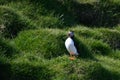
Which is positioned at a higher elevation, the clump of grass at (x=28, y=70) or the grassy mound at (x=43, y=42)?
the grassy mound at (x=43, y=42)

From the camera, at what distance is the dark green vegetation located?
11.1 m

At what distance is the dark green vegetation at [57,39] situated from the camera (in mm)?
11133

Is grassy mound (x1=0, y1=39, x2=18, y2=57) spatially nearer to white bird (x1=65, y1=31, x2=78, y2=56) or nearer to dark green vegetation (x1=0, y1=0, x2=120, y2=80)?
dark green vegetation (x1=0, y1=0, x2=120, y2=80)

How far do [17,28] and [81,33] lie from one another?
2.04 metres

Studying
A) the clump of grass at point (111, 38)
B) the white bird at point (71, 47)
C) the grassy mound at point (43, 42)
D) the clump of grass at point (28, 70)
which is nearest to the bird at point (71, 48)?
the white bird at point (71, 47)

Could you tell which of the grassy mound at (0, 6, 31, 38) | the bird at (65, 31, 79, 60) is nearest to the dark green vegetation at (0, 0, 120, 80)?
the grassy mound at (0, 6, 31, 38)

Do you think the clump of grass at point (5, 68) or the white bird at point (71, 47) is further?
the white bird at point (71, 47)

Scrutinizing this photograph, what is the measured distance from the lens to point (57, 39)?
12.3m

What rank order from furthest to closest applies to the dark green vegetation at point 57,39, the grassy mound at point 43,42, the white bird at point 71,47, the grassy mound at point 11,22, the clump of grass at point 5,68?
1. the grassy mound at point 11,22
2. the grassy mound at point 43,42
3. the white bird at point 71,47
4. the dark green vegetation at point 57,39
5. the clump of grass at point 5,68

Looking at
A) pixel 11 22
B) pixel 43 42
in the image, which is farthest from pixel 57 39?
pixel 11 22

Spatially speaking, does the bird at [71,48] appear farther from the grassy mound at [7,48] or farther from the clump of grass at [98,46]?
the clump of grass at [98,46]

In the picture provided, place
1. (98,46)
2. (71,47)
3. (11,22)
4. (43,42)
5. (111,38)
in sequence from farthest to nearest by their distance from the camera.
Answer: (111,38) → (98,46) → (11,22) → (43,42) → (71,47)

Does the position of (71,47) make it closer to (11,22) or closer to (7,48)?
(7,48)

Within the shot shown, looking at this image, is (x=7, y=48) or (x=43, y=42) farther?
(x=43, y=42)
